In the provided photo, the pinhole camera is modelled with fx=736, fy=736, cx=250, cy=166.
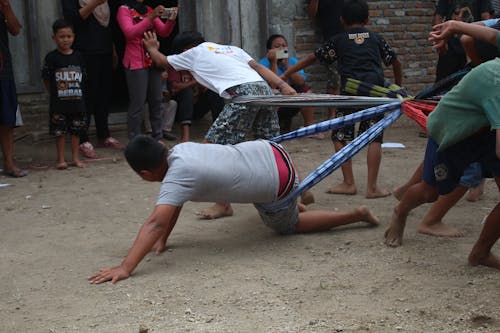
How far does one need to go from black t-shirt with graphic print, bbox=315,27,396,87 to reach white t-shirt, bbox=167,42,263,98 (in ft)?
2.52

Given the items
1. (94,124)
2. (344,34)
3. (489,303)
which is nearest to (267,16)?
(94,124)

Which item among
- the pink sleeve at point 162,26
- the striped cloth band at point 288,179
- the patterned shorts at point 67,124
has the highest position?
the pink sleeve at point 162,26

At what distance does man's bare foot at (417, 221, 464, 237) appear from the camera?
14.0 feet

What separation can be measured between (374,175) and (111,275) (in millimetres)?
2355

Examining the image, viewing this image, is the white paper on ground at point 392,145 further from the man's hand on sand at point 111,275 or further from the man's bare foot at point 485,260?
the man's hand on sand at point 111,275

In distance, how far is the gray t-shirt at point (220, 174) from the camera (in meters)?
3.81

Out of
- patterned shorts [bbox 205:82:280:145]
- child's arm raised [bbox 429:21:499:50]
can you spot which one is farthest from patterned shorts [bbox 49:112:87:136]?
child's arm raised [bbox 429:21:499:50]

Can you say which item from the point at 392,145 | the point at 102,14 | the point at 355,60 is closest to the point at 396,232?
the point at 355,60

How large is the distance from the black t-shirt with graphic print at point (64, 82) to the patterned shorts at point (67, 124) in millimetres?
60

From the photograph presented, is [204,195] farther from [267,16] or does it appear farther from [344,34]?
[267,16]

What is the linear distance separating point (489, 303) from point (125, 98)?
8.33 meters

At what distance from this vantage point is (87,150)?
23.2 feet

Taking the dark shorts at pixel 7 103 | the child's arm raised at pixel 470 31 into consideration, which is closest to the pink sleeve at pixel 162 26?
the dark shorts at pixel 7 103

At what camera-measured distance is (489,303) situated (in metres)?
3.21
